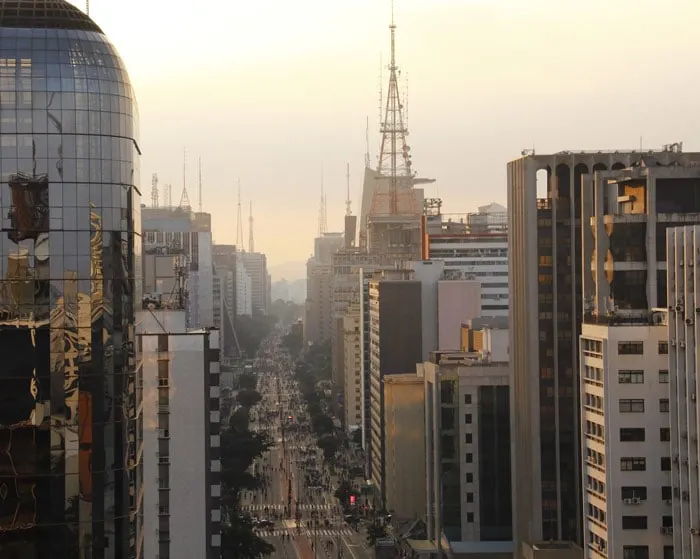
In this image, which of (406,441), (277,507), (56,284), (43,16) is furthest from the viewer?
(277,507)

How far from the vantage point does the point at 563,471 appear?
77688mm

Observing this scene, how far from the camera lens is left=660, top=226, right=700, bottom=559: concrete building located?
49156 mm

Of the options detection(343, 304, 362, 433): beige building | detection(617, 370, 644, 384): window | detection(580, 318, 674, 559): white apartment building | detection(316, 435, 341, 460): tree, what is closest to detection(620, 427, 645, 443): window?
detection(580, 318, 674, 559): white apartment building

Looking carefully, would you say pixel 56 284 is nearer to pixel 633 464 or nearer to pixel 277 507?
pixel 633 464

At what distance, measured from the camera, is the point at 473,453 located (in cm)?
9056

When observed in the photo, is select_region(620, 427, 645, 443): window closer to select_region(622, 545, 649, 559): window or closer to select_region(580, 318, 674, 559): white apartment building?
select_region(580, 318, 674, 559): white apartment building

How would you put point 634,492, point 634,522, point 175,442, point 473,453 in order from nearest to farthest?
1. point 634,522
2. point 634,492
3. point 175,442
4. point 473,453

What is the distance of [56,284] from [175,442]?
21.3 m

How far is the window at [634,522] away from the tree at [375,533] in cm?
4549

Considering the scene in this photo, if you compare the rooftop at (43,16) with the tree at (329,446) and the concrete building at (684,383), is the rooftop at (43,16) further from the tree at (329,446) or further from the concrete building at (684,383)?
the tree at (329,446)

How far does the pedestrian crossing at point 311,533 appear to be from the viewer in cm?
10994

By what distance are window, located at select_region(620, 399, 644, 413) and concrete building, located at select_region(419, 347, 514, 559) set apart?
3507cm

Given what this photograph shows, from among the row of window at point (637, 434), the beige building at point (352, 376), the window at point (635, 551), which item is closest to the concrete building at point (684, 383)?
the row of window at point (637, 434)

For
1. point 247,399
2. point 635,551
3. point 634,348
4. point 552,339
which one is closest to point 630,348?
point 634,348
